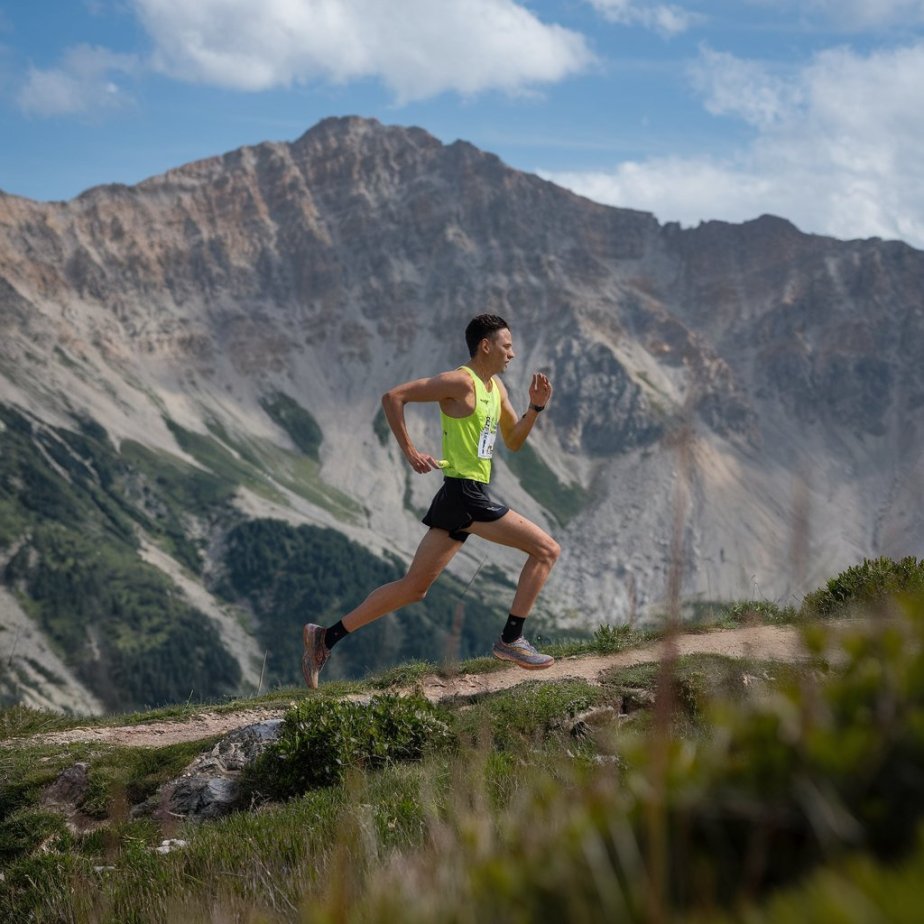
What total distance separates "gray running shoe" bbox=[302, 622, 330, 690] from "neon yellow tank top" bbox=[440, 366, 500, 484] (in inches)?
118

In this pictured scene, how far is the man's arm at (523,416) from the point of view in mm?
12039

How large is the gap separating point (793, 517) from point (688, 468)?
0.43m

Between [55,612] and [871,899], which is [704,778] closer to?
[871,899]

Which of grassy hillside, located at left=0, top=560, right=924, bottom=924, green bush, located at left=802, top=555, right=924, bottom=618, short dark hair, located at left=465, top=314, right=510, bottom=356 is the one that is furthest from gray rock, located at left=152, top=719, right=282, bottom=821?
green bush, located at left=802, top=555, right=924, bottom=618

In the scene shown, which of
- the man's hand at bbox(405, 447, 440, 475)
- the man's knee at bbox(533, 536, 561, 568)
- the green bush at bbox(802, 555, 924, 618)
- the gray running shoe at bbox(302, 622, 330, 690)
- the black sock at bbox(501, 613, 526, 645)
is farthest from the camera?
the gray running shoe at bbox(302, 622, 330, 690)

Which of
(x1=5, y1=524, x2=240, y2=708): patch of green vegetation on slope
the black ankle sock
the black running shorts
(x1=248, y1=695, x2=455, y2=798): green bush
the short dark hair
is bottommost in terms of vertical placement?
(x1=5, y1=524, x2=240, y2=708): patch of green vegetation on slope

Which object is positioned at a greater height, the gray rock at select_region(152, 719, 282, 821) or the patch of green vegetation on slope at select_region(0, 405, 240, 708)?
the gray rock at select_region(152, 719, 282, 821)

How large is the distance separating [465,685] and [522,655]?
1471 mm

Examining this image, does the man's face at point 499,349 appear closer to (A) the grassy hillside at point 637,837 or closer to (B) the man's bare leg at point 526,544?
(B) the man's bare leg at point 526,544

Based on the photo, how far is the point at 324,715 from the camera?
1031 cm

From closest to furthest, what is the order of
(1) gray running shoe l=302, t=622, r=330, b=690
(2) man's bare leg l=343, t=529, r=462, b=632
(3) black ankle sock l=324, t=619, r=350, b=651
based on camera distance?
1. (2) man's bare leg l=343, t=529, r=462, b=632
2. (3) black ankle sock l=324, t=619, r=350, b=651
3. (1) gray running shoe l=302, t=622, r=330, b=690

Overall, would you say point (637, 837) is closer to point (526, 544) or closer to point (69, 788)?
point (526, 544)

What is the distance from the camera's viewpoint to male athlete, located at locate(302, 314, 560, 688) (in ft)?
37.9

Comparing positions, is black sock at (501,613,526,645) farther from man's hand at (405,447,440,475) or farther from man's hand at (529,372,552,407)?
man's hand at (529,372,552,407)
